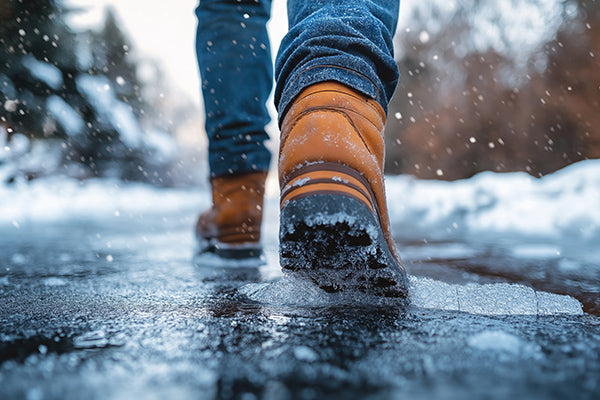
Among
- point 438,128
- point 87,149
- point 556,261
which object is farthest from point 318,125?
point 87,149

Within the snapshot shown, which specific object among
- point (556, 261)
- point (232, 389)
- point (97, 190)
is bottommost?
point (232, 389)

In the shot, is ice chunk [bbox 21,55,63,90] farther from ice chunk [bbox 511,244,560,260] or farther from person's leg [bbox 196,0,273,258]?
ice chunk [bbox 511,244,560,260]

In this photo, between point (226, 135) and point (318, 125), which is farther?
point (226, 135)

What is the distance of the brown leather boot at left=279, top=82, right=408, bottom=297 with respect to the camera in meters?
0.66

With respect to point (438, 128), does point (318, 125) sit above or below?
below

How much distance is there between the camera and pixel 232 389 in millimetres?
381

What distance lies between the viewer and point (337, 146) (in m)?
0.74

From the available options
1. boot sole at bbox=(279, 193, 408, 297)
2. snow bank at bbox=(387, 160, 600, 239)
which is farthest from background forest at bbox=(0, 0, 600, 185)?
boot sole at bbox=(279, 193, 408, 297)

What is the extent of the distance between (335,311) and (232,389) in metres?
0.31

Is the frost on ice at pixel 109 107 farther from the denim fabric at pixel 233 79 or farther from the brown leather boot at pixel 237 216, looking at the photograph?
the brown leather boot at pixel 237 216

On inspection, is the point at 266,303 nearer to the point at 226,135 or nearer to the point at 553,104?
the point at 226,135

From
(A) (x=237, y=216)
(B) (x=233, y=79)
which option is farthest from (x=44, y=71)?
(A) (x=237, y=216)

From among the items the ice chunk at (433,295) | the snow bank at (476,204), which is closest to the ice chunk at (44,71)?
the snow bank at (476,204)

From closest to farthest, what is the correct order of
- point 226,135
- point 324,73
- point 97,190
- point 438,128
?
point 324,73, point 226,135, point 97,190, point 438,128
